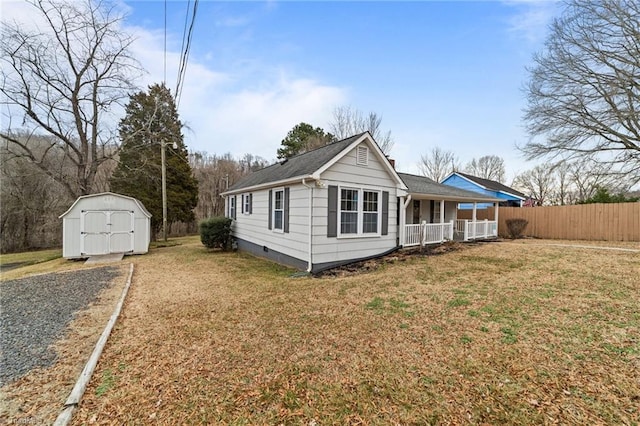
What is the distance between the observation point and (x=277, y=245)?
10.2 m

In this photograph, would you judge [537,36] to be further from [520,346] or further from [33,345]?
→ [33,345]

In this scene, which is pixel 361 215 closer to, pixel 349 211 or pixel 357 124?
pixel 349 211

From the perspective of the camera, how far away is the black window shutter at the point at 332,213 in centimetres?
840

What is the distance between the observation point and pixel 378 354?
3578 millimetres

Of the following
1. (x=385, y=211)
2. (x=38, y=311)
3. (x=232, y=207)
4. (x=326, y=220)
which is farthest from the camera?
(x=232, y=207)

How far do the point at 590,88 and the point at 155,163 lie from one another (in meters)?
28.3

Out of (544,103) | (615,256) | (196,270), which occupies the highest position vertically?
(544,103)

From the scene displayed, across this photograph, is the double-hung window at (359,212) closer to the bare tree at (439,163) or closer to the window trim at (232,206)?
the window trim at (232,206)

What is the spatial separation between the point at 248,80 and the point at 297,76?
254 centimetres

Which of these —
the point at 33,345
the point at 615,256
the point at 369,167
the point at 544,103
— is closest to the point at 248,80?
the point at 369,167

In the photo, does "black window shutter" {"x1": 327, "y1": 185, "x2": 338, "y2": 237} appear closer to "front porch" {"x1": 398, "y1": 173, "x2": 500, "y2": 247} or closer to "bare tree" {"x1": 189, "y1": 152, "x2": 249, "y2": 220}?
"front porch" {"x1": 398, "y1": 173, "x2": 500, "y2": 247}

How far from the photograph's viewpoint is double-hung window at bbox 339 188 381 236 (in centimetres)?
890

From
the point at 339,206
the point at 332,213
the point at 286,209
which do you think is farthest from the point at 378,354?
the point at 286,209

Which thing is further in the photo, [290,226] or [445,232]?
[445,232]
